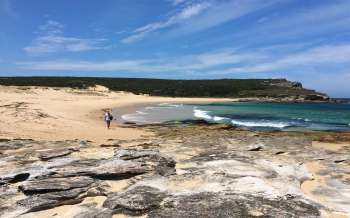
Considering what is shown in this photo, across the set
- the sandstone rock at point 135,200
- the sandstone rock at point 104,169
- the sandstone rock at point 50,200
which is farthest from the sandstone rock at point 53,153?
the sandstone rock at point 135,200

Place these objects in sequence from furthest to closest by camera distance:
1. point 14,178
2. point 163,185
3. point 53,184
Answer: point 14,178, point 163,185, point 53,184

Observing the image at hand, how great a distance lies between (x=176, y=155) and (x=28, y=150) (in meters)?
5.67

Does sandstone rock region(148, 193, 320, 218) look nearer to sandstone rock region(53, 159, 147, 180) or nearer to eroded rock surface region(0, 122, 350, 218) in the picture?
eroded rock surface region(0, 122, 350, 218)

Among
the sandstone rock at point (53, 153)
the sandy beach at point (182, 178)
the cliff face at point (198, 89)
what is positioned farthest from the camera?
the cliff face at point (198, 89)

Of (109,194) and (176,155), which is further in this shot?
(176,155)

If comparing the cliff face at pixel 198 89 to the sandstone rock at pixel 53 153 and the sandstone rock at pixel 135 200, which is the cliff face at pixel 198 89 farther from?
the sandstone rock at pixel 135 200

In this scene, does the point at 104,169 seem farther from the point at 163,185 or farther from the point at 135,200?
the point at 135,200

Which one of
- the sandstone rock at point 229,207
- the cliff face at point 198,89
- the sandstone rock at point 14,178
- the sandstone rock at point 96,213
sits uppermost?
the sandstone rock at point 229,207

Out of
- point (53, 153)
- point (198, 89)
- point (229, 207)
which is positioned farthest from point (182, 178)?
point (198, 89)

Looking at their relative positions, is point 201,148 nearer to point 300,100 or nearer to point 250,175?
point 250,175

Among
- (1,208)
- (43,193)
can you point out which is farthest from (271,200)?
(1,208)

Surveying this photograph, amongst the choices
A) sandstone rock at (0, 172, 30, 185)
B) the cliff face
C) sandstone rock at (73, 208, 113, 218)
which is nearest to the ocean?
sandstone rock at (0, 172, 30, 185)

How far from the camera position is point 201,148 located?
684 inches

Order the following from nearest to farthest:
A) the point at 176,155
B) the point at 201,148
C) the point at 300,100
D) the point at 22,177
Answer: the point at 22,177 → the point at 176,155 → the point at 201,148 → the point at 300,100
